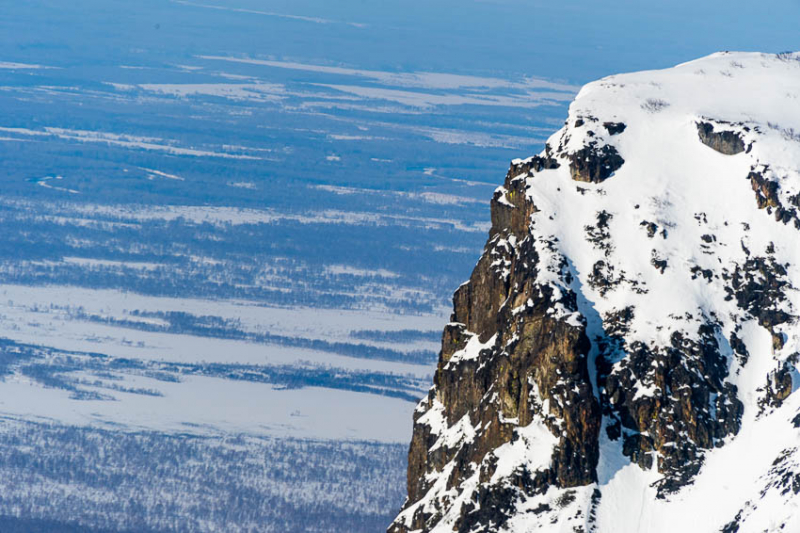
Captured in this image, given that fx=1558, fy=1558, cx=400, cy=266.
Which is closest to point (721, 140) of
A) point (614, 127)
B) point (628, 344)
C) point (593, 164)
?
point (614, 127)

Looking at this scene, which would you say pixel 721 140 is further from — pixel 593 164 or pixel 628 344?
pixel 628 344

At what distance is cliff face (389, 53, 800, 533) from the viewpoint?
2832 inches

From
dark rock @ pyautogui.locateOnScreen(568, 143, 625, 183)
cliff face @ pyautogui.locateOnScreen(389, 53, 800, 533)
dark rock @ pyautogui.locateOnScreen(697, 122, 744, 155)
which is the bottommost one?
cliff face @ pyautogui.locateOnScreen(389, 53, 800, 533)

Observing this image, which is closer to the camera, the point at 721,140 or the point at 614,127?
the point at 721,140

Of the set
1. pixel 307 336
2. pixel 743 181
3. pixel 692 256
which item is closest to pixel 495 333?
pixel 692 256

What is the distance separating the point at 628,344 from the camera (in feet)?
251

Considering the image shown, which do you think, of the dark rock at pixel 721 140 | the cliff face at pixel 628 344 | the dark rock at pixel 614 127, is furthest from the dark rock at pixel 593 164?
the dark rock at pixel 721 140

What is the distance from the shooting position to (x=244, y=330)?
170875 mm

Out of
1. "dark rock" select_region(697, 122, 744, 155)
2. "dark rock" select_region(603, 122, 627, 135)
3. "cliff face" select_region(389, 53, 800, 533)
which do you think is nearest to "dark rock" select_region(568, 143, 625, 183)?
"cliff face" select_region(389, 53, 800, 533)

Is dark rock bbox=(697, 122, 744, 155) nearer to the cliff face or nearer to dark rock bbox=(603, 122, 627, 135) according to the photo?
the cliff face

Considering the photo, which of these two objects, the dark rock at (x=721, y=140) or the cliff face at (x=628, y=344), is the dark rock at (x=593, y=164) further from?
the dark rock at (x=721, y=140)

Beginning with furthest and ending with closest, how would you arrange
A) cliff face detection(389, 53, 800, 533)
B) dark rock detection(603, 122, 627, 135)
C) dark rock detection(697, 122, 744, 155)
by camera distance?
dark rock detection(603, 122, 627, 135) → dark rock detection(697, 122, 744, 155) → cliff face detection(389, 53, 800, 533)

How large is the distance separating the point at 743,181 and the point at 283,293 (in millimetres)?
109387

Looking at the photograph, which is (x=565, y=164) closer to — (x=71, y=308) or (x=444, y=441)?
(x=444, y=441)
